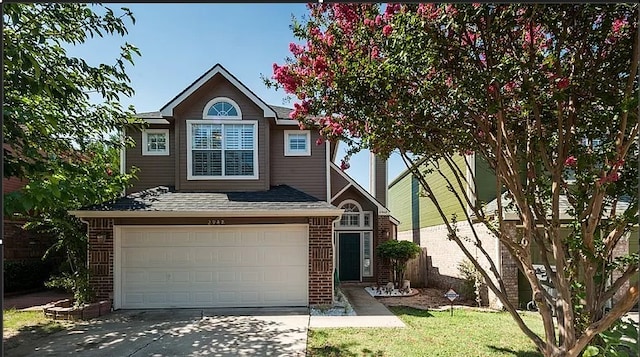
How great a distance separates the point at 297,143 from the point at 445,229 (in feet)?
14.9

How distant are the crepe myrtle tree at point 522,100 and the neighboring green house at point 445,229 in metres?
0.76

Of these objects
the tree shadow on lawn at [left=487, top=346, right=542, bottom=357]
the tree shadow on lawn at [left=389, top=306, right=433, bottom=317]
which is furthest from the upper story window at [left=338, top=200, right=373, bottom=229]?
the tree shadow on lawn at [left=487, top=346, right=542, bottom=357]

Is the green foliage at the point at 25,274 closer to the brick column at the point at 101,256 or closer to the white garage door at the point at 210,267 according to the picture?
the brick column at the point at 101,256

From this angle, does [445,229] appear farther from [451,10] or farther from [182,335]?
[451,10]

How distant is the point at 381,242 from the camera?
457 inches

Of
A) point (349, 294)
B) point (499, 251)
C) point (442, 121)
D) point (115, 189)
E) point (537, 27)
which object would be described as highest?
point (537, 27)

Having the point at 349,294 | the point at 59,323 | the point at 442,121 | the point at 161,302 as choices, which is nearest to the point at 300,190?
the point at 349,294

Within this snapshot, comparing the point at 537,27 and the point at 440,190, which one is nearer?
the point at 537,27

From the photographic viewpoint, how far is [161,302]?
805cm

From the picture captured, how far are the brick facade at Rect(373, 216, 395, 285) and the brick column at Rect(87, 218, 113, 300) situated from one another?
21.1ft

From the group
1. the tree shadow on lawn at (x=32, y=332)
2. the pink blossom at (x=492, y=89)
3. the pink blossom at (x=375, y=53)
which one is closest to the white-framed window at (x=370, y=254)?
the tree shadow on lawn at (x=32, y=332)

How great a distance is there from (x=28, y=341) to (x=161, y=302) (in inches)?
97.5

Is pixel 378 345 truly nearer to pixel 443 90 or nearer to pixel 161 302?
pixel 443 90

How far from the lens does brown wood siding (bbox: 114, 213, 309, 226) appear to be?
8008mm
